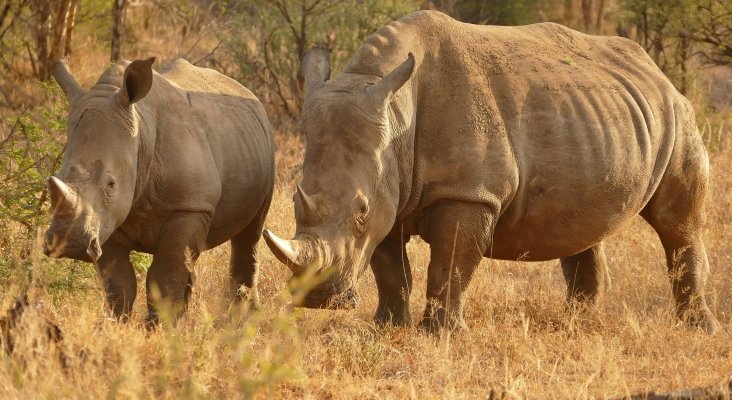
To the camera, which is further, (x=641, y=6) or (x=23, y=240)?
(x=641, y=6)

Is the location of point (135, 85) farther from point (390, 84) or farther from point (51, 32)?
point (51, 32)

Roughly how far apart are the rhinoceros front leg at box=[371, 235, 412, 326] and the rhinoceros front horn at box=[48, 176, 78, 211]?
1.96 metres

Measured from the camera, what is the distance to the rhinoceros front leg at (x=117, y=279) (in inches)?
274

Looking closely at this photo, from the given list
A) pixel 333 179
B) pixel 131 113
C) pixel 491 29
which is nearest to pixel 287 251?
pixel 333 179

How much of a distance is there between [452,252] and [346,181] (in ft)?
2.79

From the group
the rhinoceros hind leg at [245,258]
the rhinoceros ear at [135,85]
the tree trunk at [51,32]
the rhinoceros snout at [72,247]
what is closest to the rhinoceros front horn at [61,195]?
the rhinoceros snout at [72,247]

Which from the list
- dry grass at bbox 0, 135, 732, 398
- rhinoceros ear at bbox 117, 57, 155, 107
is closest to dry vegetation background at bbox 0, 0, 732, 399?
dry grass at bbox 0, 135, 732, 398

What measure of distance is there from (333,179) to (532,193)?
4.32 feet

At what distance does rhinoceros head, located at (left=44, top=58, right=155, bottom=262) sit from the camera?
6.12 meters

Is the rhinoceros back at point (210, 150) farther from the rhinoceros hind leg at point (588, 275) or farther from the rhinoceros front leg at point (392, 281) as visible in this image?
the rhinoceros hind leg at point (588, 275)

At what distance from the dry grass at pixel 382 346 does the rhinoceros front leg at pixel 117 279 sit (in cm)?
11

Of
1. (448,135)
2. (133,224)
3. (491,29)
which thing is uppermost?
(491,29)

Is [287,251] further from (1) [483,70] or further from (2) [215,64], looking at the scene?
(2) [215,64]

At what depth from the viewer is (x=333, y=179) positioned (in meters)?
6.36
